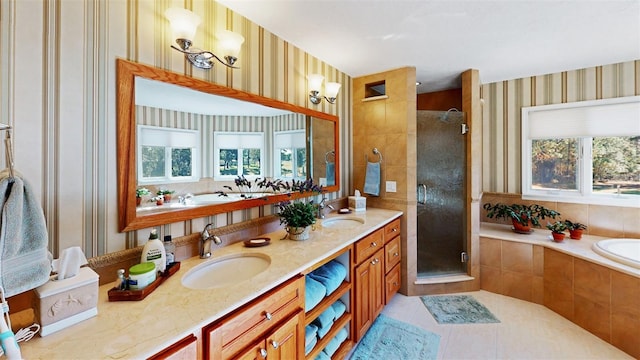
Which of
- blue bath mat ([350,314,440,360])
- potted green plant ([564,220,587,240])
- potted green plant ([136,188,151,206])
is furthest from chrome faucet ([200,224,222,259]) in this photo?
potted green plant ([564,220,587,240])

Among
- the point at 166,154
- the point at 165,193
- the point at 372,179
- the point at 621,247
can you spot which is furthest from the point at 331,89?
the point at 621,247

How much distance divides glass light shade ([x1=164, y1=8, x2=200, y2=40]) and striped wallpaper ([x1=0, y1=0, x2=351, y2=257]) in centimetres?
7

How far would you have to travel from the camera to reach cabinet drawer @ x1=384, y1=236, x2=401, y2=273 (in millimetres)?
2174

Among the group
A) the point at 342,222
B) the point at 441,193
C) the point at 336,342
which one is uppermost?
the point at 441,193

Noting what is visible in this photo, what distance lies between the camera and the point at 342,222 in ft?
7.39

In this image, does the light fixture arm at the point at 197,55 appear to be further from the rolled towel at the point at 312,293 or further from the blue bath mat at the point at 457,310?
the blue bath mat at the point at 457,310

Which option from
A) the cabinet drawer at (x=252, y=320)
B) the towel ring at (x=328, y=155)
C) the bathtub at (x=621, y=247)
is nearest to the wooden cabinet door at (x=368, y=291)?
the cabinet drawer at (x=252, y=320)

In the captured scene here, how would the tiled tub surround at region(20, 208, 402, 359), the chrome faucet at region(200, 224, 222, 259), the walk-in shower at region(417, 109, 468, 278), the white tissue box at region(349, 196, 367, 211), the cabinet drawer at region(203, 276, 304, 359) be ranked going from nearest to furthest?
the tiled tub surround at region(20, 208, 402, 359)
the cabinet drawer at region(203, 276, 304, 359)
the chrome faucet at region(200, 224, 222, 259)
the white tissue box at region(349, 196, 367, 211)
the walk-in shower at region(417, 109, 468, 278)

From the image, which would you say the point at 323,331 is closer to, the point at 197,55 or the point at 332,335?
the point at 332,335

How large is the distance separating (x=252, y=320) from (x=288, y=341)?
0.28 metres

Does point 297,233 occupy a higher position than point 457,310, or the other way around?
point 297,233

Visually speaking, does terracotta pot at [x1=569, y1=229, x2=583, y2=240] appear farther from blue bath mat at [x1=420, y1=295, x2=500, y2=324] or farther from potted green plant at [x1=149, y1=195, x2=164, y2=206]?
potted green plant at [x1=149, y1=195, x2=164, y2=206]

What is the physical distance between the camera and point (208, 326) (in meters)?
0.83

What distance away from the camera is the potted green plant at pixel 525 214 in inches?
105
